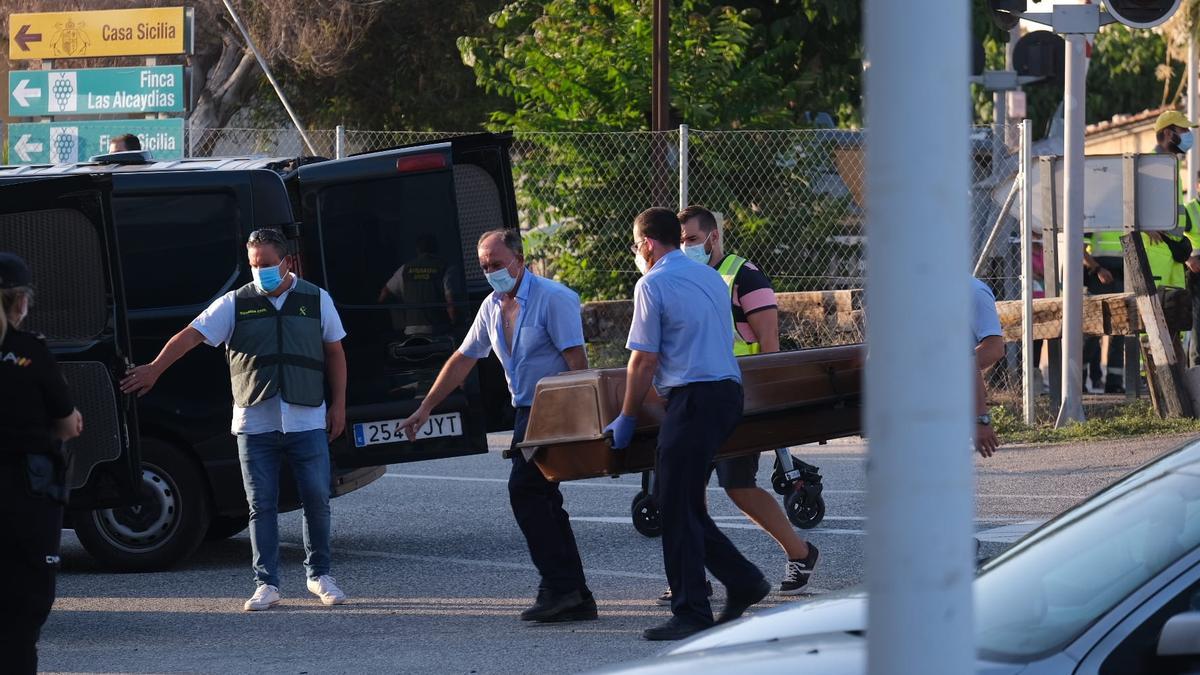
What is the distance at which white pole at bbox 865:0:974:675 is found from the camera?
91.7 inches

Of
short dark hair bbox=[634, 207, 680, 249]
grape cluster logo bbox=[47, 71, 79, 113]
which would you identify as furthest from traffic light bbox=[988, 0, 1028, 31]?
grape cluster logo bbox=[47, 71, 79, 113]

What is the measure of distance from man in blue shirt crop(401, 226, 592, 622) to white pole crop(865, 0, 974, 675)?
540 cm

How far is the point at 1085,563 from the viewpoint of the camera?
3.95 meters

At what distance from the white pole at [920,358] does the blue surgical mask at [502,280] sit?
18.4ft

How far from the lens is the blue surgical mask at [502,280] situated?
26.0 feet

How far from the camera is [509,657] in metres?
7.08

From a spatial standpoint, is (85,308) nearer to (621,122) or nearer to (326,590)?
(326,590)

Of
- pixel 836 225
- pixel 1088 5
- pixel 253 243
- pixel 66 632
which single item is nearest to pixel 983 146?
pixel 836 225

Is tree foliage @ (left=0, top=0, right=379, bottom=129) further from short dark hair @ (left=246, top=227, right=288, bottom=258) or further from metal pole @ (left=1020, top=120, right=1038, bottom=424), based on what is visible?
short dark hair @ (left=246, top=227, right=288, bottom=258)

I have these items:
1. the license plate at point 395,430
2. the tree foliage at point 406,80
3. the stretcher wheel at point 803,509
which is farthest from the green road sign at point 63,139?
the stretcher wheel at point 803,509

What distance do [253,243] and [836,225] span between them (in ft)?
30.7

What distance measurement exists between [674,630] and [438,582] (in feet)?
7.02

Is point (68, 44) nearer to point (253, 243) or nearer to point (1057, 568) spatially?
point (253, 243)

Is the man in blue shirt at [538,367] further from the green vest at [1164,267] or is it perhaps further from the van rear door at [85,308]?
the green vest at [1164,267]
